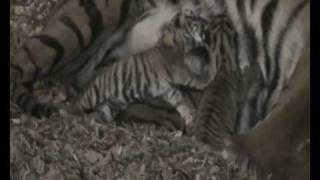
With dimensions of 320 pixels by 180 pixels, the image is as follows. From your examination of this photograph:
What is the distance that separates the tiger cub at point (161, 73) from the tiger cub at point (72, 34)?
36mm

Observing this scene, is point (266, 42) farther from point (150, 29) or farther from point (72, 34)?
point (72, 34)

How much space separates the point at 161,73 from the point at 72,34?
228 millimetres

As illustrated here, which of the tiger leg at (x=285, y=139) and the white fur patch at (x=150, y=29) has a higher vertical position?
the white fur patch at (x=150, y=29)

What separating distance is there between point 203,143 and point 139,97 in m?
0.17

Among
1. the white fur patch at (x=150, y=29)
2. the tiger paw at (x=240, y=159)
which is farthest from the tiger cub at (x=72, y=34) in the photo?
the tiger paw at (x=240, y=159)

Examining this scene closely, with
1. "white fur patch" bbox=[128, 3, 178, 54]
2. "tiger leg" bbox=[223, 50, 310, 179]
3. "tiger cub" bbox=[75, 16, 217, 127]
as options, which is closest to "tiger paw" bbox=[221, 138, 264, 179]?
"tiger leg" bbox=[223, 50, 310, 179]

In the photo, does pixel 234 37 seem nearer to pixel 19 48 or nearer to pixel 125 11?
pixel 125 11

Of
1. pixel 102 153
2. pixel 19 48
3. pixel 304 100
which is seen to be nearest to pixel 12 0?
pixel 19 48

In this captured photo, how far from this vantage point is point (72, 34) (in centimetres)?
203

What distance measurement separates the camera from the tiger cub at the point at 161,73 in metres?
1.95

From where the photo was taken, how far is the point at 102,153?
1.93 metres

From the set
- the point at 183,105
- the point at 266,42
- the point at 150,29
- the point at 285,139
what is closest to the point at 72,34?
the point at 150,29

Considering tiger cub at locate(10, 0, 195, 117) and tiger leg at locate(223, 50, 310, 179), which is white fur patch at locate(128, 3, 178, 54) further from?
tiger leg at locate(223, 50, 310, 179)

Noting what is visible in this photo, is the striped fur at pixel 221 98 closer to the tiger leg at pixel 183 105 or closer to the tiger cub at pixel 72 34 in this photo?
the tiger leg at pixel 183 105
